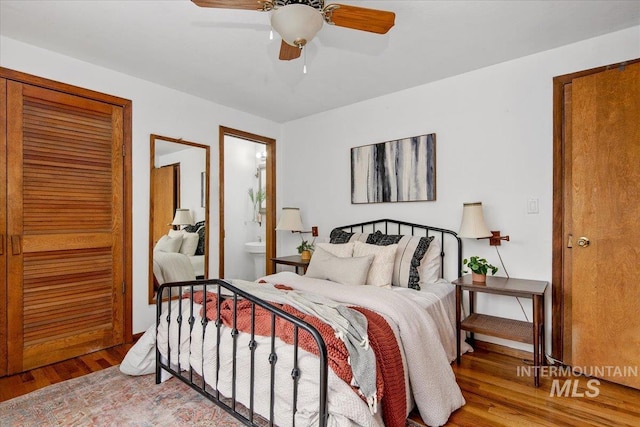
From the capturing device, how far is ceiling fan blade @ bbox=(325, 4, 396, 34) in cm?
170

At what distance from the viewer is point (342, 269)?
2.81m

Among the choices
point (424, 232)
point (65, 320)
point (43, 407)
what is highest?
point (424, 232)

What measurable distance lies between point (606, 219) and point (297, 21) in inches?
90.9

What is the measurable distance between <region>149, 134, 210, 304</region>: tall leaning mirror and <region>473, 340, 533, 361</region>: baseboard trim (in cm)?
277

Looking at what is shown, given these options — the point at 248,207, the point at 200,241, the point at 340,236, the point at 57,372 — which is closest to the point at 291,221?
the point at 340,236

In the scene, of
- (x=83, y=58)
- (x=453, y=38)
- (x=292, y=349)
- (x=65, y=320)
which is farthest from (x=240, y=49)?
(x=65, y=320)

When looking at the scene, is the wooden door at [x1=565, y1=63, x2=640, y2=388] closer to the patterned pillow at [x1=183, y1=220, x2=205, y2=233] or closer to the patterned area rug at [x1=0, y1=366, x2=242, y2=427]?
the patterned area rug at [x1=0, y1=366, x2=242, y2=427]

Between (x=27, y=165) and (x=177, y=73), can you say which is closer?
(x=27, y=165)

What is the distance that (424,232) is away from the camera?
3334mm

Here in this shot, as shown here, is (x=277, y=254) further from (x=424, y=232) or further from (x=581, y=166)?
(x=581, y=166)

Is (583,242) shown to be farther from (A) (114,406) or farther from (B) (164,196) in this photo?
(B) (164,196)

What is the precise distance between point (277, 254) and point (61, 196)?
2.49 meters

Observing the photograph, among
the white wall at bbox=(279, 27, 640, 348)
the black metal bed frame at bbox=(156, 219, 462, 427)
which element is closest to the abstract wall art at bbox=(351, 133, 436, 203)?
the white wall at bbox=(279, 27, 640, 348)

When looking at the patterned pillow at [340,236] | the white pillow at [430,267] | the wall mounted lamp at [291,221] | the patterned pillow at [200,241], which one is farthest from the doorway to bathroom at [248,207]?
the white pillow at [430,267]
